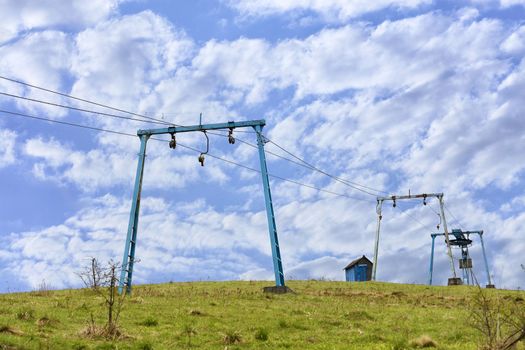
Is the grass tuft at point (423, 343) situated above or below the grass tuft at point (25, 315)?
below

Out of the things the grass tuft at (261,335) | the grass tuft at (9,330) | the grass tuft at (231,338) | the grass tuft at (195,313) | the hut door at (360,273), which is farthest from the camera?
the hut door at (360,273)

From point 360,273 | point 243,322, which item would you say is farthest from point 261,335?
point 360,273

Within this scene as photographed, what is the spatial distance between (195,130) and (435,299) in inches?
687

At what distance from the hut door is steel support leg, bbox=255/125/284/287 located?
24.4m

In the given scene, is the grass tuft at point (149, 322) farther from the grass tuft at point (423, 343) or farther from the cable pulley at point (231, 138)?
the cable pulley at point (231, 138)

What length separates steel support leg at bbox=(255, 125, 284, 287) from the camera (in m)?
33.1

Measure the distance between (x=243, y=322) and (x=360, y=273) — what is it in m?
36.9

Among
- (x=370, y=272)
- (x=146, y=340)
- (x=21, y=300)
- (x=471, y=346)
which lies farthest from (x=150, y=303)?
(x=370, y=272)

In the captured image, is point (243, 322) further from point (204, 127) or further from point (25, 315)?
point (204, 127)

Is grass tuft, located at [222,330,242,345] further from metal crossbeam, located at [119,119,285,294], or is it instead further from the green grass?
metal crossbeam, located at [119,119,285,294]

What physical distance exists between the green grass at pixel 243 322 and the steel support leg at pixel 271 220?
2.18m

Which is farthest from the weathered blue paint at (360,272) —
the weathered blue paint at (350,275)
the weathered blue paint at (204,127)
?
the weathered blue paint at (204,127)

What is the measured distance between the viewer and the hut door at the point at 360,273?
183 ft

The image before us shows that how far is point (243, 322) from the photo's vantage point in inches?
818
